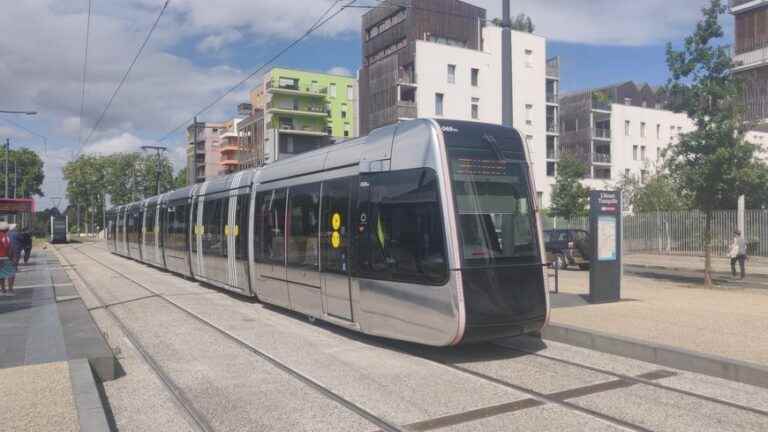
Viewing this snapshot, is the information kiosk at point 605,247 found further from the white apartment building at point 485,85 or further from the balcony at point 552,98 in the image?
the balcony at point 552,98

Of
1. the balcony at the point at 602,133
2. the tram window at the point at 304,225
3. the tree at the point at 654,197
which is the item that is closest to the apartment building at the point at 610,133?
the balcony at the point at 602,133

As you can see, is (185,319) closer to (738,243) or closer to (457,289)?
(457,289)

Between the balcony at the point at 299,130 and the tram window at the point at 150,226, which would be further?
the balcony at the point at 299,130

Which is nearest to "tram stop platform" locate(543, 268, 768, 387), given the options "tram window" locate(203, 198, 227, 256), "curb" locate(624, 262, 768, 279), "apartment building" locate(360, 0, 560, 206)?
"tram window" locate(203, 198, 227, 256)

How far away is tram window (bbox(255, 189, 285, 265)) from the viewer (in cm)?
1198

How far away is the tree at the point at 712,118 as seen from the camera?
1698 cm

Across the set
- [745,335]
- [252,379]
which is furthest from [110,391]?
[745,335]

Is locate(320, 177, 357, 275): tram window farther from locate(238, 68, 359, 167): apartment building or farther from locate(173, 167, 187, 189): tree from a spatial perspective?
locate(173, 167, 187, 189): tree

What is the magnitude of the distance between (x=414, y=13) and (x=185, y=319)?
44.1 m

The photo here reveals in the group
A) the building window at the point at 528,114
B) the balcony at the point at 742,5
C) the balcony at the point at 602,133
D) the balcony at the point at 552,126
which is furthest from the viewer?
the balcony at the point at 602,133

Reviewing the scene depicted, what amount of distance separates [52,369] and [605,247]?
994 cm

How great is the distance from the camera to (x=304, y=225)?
11.0 meters

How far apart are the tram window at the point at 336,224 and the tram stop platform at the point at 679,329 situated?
3198 millimetres

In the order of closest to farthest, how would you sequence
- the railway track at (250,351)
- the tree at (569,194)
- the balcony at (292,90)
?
the railway track at (250,351)
the tree at (569,194)
the balcony at (292,90)
